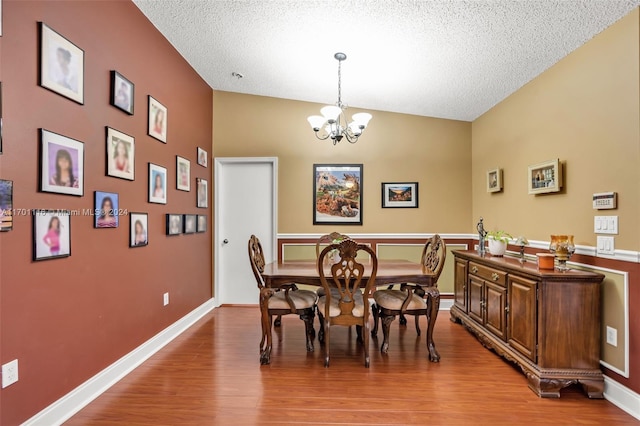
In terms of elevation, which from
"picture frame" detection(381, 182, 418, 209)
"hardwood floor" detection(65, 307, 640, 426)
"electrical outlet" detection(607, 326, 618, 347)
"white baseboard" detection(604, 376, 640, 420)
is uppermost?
"picture frame" detection(381, 182, 418, 209)

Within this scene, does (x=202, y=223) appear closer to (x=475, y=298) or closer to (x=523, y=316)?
(x=475, y=298)

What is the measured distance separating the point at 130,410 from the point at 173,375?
1.47ft

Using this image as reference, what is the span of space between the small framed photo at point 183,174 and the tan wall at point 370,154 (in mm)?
866

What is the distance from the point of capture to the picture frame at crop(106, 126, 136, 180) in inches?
91.9

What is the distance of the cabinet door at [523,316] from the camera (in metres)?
2.23

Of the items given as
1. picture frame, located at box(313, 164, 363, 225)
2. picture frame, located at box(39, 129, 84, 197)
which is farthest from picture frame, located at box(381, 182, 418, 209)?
picture frame, located at box(39, 129, 84, 197)

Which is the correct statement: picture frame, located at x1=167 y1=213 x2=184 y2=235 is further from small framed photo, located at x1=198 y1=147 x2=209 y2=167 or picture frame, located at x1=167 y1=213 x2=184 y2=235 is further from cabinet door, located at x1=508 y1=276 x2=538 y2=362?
cabinet door, located at x1=508 y1=276 x2=538 y2=362

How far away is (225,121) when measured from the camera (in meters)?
4.45

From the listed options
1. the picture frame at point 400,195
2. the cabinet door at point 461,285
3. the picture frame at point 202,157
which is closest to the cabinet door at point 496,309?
the cabinet door at point 461,285

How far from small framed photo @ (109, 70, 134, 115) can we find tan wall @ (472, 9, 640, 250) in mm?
3511

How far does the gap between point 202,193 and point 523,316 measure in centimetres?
364

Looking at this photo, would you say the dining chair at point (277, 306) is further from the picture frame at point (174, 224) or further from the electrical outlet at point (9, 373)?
the electrical outlet at point (9, 373)

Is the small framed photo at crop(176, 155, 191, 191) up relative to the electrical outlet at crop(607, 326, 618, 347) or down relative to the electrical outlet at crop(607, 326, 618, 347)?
up

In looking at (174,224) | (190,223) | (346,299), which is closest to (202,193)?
(190,223)
